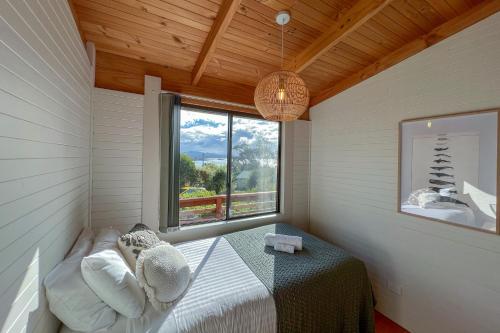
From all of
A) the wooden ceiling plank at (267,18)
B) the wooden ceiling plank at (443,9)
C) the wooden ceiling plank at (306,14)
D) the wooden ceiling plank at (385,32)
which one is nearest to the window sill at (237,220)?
the wooden ceiling plank at (267,18)

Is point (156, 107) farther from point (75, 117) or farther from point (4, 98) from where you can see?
point (4, 98)

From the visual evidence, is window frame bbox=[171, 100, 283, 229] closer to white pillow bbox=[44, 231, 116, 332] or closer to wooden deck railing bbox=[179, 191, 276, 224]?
wooden deck railing bbox=[179, 191, 276, 224]

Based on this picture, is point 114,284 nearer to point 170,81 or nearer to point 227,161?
point 227,161

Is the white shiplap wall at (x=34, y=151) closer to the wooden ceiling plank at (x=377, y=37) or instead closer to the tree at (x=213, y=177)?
the tree at (x=213, y=177)

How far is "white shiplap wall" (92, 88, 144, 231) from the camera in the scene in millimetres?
2092

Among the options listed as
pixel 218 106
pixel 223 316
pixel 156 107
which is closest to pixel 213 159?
pixel 218 106

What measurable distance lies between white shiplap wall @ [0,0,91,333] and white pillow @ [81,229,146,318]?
191 millimetres

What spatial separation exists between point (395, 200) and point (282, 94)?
1.69m

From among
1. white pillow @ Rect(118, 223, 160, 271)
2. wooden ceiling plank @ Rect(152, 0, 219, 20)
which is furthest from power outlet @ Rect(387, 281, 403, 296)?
wooden ceiling plank @ Rect(152, 0, 219, 20)

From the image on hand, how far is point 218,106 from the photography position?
2.65 m

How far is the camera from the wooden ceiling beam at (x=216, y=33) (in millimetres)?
1591

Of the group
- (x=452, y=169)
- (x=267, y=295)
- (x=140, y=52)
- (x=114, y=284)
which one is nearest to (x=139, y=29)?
(x=140, y=52)

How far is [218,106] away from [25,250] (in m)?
2.17

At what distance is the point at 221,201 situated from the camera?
2.85 m
